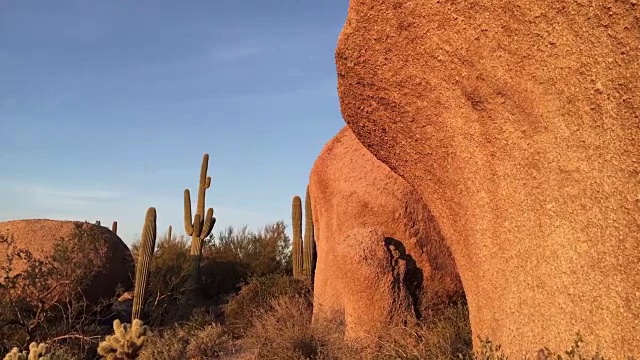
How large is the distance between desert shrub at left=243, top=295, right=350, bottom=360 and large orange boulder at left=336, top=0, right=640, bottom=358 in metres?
3.33

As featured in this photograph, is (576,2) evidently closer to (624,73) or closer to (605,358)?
(624,73)

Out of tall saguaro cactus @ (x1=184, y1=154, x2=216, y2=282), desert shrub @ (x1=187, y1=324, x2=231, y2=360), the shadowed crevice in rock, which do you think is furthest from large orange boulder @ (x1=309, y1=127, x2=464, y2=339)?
tall saguaro cactus @ (x1=184, y1=154, x2=216, y2=282)

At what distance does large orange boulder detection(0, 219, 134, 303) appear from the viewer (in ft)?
44.6

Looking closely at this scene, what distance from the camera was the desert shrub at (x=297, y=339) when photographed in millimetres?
8047

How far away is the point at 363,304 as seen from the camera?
7887 mm

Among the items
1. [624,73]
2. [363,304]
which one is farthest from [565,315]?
[363,304]

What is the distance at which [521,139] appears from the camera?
4.02m

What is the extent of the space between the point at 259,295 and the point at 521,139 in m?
12.0

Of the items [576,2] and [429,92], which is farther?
[429,92]

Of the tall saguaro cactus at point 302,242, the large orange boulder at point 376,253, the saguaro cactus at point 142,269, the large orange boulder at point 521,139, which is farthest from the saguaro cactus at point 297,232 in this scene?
the large orange boulder at point 521,139

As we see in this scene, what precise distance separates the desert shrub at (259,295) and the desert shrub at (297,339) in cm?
326

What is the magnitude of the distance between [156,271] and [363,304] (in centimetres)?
1070

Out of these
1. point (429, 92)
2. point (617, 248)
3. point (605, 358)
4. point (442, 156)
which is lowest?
point (605, 358)

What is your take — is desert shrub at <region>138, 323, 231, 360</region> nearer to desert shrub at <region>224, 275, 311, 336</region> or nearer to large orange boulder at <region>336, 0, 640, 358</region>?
desert shrub at <region>224, 275, 311, 336</region>
